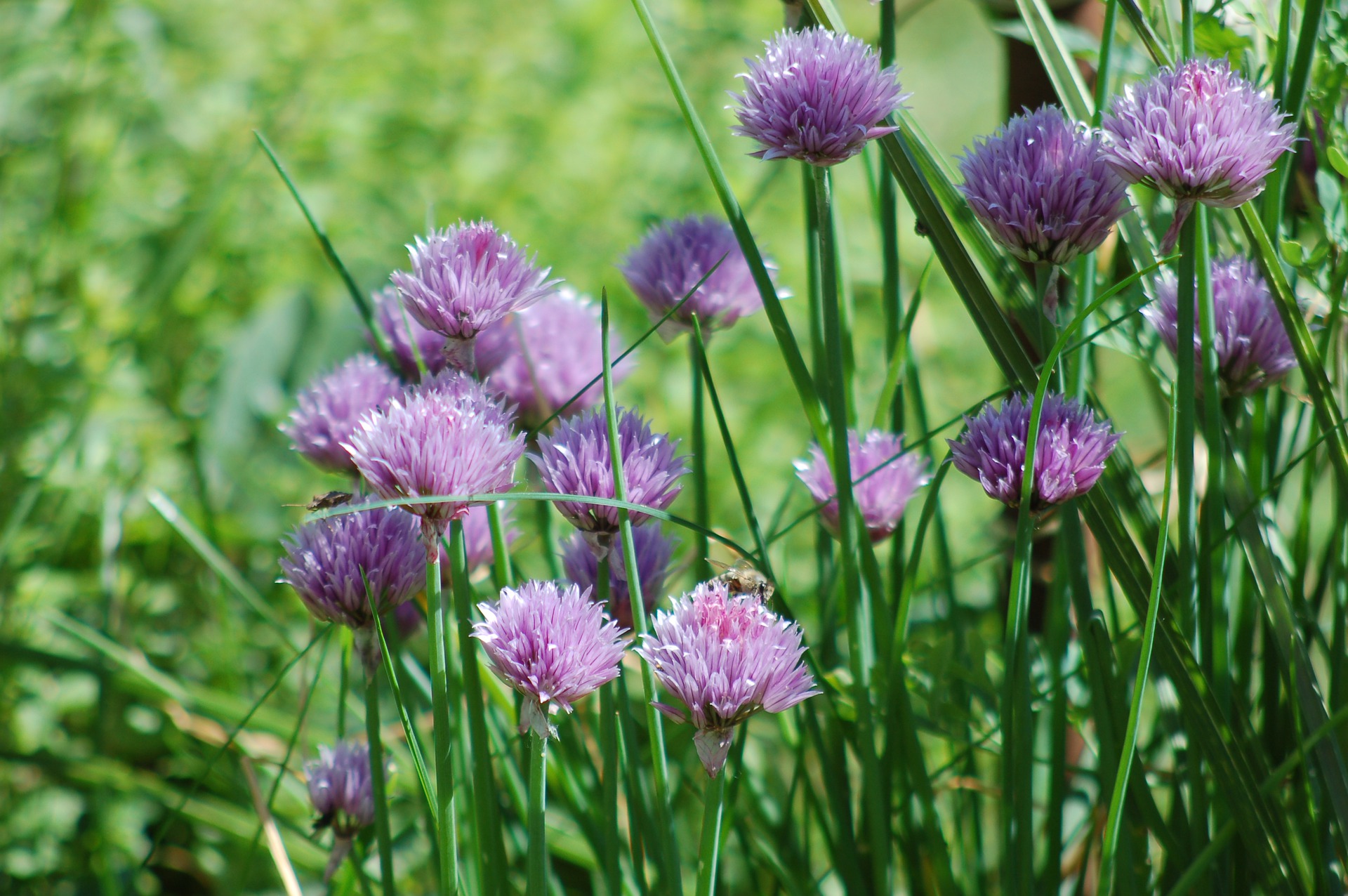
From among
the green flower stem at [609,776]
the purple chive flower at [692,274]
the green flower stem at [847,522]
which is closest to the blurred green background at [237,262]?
the purple chive flower at [692,274]

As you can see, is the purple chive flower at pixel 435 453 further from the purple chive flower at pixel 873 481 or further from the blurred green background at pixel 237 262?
the blurred green background at pixel 237 262

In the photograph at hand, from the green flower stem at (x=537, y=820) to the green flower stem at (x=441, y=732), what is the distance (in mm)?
31

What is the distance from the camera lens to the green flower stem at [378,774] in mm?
A: 451

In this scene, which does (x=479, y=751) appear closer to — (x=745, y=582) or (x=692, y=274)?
(x=745, y=582)

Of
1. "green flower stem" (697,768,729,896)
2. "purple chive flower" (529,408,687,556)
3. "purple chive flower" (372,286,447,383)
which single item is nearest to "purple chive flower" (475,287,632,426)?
Result: "purple chive flower" (372,286,447,383)

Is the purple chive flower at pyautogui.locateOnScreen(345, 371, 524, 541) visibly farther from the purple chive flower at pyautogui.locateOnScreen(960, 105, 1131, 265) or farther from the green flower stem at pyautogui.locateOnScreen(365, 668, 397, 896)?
the purple chive flower at pyautogui.locateOnScreen(960, 105, 1131, 265)

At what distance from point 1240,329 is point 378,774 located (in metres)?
0.45

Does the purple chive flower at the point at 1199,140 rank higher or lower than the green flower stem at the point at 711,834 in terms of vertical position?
higher

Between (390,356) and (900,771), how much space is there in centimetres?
36

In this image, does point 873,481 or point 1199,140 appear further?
point 873,481

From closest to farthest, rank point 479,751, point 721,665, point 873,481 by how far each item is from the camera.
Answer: point 721,665
point 479,751
point 873,481

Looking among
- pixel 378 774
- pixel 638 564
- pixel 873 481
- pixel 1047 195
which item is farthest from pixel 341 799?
pixel 1047 195

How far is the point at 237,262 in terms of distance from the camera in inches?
60.5

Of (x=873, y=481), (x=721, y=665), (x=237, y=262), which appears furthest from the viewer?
(x=237, y=262)
